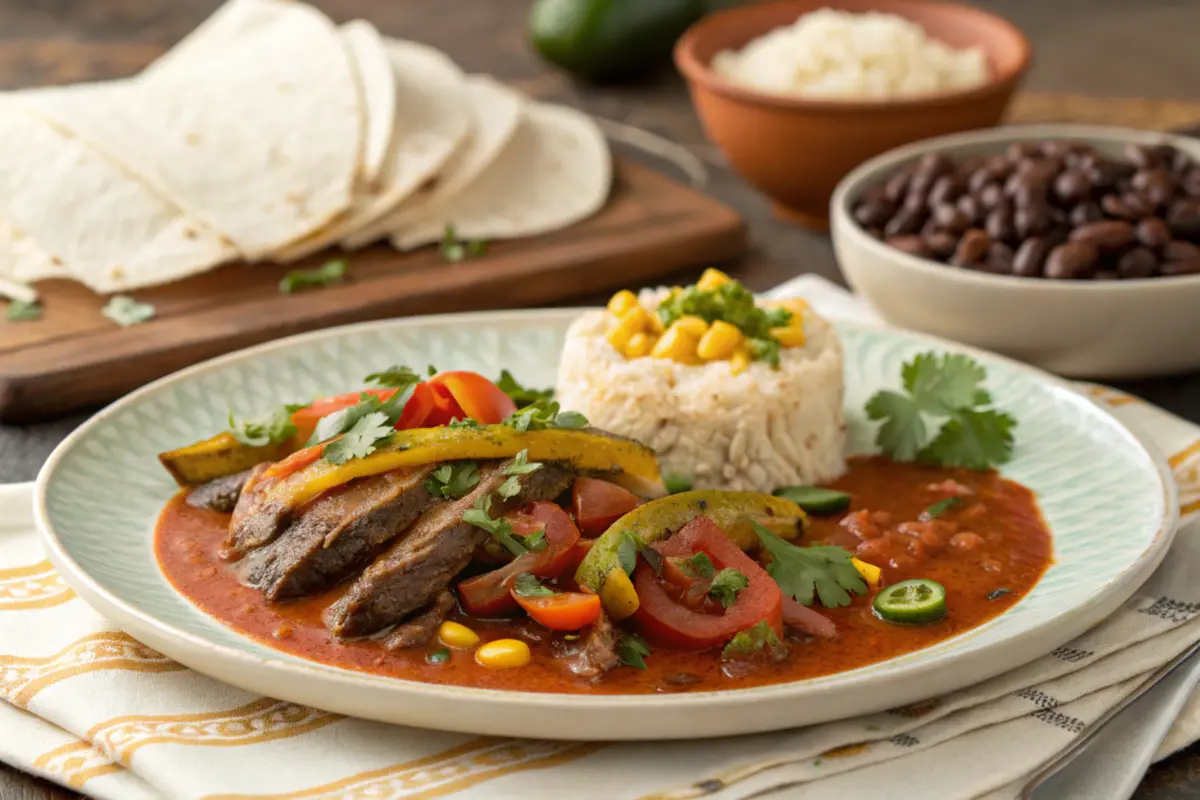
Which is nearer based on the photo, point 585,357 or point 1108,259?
point 585,357

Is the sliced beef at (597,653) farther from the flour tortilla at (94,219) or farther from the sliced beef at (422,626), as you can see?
the flour tortilla at (94,219)

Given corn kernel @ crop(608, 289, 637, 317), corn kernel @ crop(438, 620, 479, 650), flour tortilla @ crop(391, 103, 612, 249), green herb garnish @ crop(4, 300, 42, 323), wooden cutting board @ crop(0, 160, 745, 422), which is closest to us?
corn kernel @ crop(438, 620, 479, 650)

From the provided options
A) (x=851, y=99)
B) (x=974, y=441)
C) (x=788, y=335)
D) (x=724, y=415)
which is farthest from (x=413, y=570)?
(x=851, y=99)

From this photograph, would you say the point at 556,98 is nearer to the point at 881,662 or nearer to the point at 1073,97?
the point at 1073,97

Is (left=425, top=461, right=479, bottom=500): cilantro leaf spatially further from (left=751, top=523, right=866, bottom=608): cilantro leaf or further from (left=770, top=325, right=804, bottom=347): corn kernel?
(left=770, top=325, right=804, bottom=347): corn kernel

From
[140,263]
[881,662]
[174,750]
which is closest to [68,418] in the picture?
[140,263]

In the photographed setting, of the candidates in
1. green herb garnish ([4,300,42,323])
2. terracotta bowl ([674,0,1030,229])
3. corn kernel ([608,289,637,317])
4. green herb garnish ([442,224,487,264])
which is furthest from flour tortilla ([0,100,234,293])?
terracotta bowl ([674,0,1030,229])

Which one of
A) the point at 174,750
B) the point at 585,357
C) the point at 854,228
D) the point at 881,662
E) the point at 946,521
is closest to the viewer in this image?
the point at 174,750
